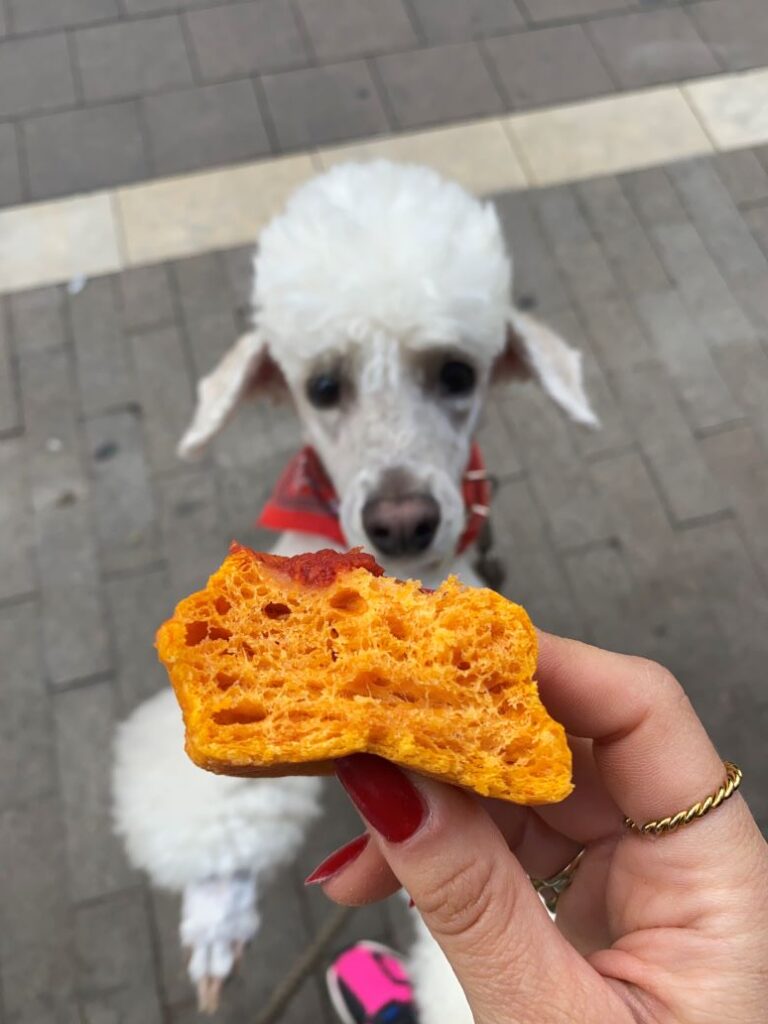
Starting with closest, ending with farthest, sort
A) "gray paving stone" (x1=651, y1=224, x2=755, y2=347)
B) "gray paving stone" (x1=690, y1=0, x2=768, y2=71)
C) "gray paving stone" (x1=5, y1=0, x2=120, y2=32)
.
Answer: "gray paving stone" (x1=651, y1=224, x2=755, y2=347), "gray paving stone" (x1=5, y1=0, x2=120, y2=32), "gray paving stone" (x1=690, y1=0, x2=768, y2=71)

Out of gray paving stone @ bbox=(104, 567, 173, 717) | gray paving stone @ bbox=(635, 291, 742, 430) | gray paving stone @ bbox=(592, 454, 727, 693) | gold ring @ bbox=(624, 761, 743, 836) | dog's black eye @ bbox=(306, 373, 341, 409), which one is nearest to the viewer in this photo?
gold ring @ bbox=(624, 761, 743, 836)

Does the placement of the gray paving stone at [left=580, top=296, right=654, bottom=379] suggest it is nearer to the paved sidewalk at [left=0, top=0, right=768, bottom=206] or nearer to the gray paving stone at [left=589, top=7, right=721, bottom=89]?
the paved sidewalk at [left=0, top=0, right=768, bottom=206]

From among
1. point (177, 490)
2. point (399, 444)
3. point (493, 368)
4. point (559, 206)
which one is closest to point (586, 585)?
point (493, 368)

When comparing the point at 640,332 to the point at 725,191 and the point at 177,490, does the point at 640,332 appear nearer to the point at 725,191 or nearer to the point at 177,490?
the point at 725,191

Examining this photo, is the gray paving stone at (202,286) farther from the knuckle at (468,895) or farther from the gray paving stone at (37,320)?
the knuckle at (468,895)

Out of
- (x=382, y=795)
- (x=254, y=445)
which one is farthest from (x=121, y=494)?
(x=382, y=795)

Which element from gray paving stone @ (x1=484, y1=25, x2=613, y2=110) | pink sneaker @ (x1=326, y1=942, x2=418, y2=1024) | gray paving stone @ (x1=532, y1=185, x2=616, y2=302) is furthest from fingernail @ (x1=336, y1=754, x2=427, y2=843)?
gray paving stone @ (x1=484, y1=25, x2=613, y2=110)
